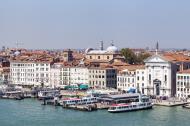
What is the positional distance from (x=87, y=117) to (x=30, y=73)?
11.7m

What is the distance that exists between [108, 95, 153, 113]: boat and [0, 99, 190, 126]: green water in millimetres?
268

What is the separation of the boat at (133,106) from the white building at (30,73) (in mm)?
9161

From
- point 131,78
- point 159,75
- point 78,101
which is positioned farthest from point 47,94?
point 159,75

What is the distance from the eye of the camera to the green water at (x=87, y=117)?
16484 mm

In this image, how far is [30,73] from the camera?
2914 cm

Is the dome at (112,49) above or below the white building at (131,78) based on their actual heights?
above

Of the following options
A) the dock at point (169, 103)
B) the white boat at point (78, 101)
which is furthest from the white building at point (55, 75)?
the dock at point (169, 103)

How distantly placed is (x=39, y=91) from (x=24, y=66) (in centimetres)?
Answer: 485

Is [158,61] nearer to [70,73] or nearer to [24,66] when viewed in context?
[70,73]

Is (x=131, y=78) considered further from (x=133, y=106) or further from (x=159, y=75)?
(x=133, y=106)

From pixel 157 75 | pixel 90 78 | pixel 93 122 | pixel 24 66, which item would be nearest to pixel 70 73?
pixel 90 78

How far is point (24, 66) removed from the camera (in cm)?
2948

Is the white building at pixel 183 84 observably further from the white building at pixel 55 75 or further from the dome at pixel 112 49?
the dome at pixel 112 49

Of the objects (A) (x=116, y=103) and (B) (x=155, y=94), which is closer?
(A) (x=116, y=103)
